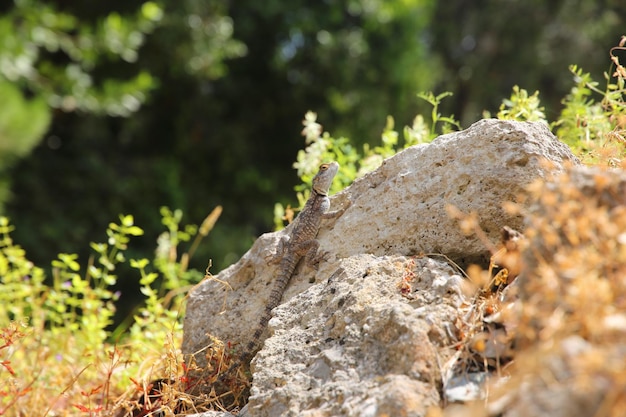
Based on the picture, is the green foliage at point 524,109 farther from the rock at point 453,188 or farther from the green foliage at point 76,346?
the green foliage at point 76,346

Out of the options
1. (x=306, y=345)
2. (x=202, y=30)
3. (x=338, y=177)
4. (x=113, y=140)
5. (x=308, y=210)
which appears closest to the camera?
(x=306, y=345)

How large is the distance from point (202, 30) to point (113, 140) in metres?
2.78

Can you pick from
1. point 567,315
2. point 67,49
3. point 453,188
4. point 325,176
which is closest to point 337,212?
point 325,176

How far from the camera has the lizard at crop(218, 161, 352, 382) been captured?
11.2 ft

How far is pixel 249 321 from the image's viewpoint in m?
3.55

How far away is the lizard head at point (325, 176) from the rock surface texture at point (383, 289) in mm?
390

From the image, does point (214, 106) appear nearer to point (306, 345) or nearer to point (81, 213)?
point (81, 213)

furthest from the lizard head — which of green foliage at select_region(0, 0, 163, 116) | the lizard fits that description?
green foliage at select_region(0, 0, 163, 116)

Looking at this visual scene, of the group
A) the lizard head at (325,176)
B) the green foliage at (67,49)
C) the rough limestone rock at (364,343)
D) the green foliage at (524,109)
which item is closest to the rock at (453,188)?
the rough limestone rock at (364,343)

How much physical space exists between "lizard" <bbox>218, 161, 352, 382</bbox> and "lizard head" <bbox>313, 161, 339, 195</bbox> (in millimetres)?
34

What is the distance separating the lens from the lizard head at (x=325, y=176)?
14.3 feet

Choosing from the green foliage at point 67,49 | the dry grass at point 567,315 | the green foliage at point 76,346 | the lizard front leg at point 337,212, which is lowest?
the dry grass at point 567,315

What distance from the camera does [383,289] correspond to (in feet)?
9.36

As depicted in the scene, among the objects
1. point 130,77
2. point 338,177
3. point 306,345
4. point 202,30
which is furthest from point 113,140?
point 306,345
